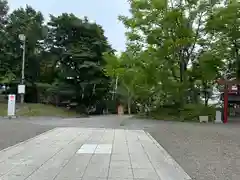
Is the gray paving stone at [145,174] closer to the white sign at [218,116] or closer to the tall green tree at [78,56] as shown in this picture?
the white sign at [218,116]

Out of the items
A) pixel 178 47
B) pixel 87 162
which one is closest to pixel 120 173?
pixel 87 162

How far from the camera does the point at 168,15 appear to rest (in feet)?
75.8

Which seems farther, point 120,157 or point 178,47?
point 178,47

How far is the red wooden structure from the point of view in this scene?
23.7 meters

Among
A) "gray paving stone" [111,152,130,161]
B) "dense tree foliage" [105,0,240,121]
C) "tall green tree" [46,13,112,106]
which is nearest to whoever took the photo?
"gray paving stone" [111,152,130,161]

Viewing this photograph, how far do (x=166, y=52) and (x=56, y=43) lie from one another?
1464 cm

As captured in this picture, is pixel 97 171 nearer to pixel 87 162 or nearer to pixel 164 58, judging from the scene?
pixel 87 162

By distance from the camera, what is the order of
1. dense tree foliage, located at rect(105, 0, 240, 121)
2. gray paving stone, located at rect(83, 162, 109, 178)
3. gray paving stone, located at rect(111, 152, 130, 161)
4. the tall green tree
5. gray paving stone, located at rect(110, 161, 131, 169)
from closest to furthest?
gray paving stone, located at rect(83, 162, 109, 178) < gray paving stone, located at rect(110, 161, 131, 169) < gray paving stone, located at rect(111, 152, 130, 161) < dense tree foliage, located at rect(105, 0, 240, 121) < the tall green tree

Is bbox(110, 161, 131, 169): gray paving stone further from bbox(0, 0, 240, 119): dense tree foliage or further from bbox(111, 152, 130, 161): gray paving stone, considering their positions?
bbox(0, 0, 240, 119): dense tree foliage

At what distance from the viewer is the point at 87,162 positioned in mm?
7062

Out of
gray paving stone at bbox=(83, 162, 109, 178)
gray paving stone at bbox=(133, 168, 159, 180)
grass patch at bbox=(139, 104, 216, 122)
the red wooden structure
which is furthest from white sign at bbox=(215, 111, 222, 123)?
gray paving stone at bbox=(83, 162, 109, 178)

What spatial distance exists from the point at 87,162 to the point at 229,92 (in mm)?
20688

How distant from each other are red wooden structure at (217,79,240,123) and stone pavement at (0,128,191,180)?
1481cm

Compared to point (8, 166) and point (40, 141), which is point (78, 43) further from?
point (8, 166)
